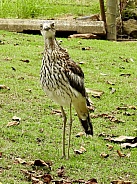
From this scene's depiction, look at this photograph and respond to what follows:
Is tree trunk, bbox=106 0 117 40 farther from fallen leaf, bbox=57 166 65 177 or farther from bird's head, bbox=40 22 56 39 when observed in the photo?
fallen leaf, bbox=57 166 65 177

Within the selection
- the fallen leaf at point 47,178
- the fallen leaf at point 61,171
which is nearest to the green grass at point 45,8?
the fallen leaf at point 61,171

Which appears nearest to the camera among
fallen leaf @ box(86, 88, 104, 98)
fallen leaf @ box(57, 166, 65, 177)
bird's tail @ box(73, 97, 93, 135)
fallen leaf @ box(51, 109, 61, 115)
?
fallen leaf @ box(57, 166, 65, 177)

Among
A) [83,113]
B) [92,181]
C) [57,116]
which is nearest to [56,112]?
[57,116]

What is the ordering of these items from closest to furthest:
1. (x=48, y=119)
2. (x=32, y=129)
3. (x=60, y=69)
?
(x=60, y=69), (x=32, y=129), (x=48, y=119)

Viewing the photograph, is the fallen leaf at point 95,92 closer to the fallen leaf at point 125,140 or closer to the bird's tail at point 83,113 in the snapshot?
the fallen leaf at point 125,140

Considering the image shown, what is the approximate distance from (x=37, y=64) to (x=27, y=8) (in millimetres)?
6188

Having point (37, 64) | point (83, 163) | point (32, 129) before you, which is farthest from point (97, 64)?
point (83, 163)

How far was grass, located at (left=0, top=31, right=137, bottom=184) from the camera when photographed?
226 inches

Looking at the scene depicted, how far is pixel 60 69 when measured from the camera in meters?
5.64

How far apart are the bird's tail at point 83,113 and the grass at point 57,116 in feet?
0.91

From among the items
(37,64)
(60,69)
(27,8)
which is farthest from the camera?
(27,8)

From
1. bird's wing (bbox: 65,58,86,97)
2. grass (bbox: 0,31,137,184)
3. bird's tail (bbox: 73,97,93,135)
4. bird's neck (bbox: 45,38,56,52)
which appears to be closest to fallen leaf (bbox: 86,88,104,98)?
grass (bbox: 0,31,137,184)

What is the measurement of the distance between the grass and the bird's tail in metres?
0.28

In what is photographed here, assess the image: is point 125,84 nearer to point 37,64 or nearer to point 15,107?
point 37,64
